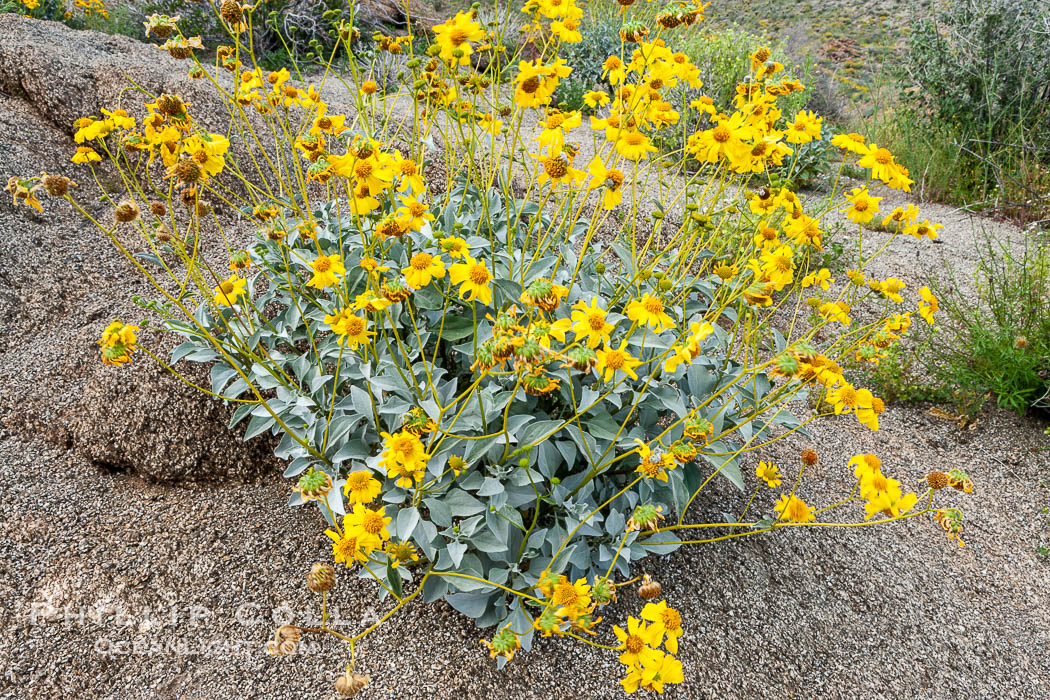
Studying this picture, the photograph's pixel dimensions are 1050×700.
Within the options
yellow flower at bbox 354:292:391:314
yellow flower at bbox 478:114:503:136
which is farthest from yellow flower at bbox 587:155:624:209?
yellow flower at bbox 354:292:391:314

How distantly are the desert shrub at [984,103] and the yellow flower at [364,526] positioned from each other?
4.94 metres

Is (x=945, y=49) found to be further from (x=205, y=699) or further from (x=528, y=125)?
(x=205, y=699)

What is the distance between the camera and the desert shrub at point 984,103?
4520 millimetres

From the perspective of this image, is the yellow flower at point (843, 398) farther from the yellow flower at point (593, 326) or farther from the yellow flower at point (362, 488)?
the yellow flower at point (362, 488)

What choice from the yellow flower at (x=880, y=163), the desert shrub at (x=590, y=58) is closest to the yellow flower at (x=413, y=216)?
the yellow flower at (x=880, y=163)

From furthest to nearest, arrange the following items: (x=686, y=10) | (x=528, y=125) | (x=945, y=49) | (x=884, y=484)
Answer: (x=528, y=125) < (x=945, y=49) < (x=686, y=10) < (x=884, y=484)

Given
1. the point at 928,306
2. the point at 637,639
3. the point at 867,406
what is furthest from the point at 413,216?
the point at 928,306

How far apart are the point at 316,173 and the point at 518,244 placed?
0.82 metres

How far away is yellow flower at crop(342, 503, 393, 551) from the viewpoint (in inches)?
46.6

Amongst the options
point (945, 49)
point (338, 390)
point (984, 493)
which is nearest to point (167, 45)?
point (338, 390)

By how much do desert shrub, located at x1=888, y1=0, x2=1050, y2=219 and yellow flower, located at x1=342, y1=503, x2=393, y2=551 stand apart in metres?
4.94

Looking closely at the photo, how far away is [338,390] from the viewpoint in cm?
179

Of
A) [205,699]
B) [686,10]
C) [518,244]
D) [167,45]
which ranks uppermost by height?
[686,10]

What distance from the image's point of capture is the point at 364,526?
1.24m
